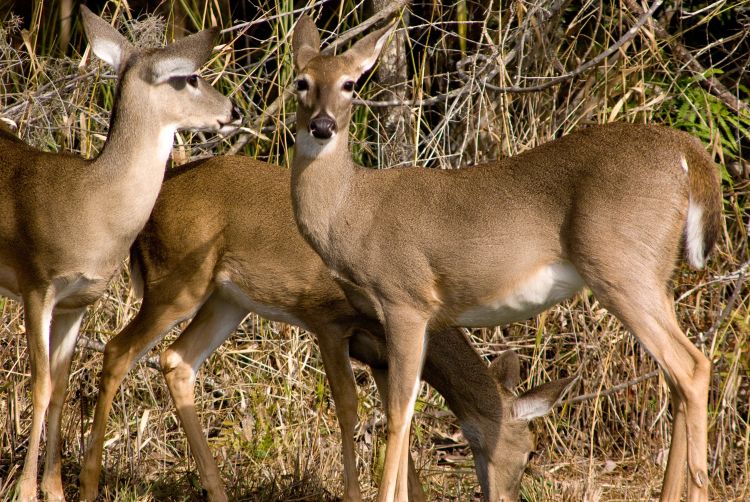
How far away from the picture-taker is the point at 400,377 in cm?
487

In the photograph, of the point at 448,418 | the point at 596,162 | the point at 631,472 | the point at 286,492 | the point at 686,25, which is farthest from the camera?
the point at 686,25

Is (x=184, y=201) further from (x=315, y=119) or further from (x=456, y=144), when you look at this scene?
(x=456, y=144)

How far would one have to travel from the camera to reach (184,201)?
5.70m

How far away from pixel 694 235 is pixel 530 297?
680 millimetres

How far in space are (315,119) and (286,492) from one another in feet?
6.12

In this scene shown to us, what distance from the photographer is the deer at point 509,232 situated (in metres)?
4.43

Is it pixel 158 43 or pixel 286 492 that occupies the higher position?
pixel 158 43

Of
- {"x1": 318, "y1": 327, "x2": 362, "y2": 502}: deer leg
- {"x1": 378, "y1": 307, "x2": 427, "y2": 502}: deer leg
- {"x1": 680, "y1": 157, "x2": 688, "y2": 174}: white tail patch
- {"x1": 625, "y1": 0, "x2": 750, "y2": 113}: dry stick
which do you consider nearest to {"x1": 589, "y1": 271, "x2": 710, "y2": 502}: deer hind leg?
{"x1": 680, "y1": 157, "x2": 688, "y2": 174}: white tail patch

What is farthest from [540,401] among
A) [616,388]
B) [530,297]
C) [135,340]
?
[135,340]

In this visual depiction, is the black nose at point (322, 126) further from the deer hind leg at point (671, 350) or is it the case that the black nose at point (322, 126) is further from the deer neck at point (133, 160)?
the deer hind leg at point (671, 350)

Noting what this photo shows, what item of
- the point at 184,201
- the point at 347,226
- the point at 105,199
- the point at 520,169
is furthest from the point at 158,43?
the point at 520,169

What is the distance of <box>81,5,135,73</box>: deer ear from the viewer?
209 inches

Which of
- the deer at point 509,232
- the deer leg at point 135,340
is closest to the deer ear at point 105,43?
the deer at point 509,232

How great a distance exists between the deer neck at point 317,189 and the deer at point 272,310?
2.51 feet
